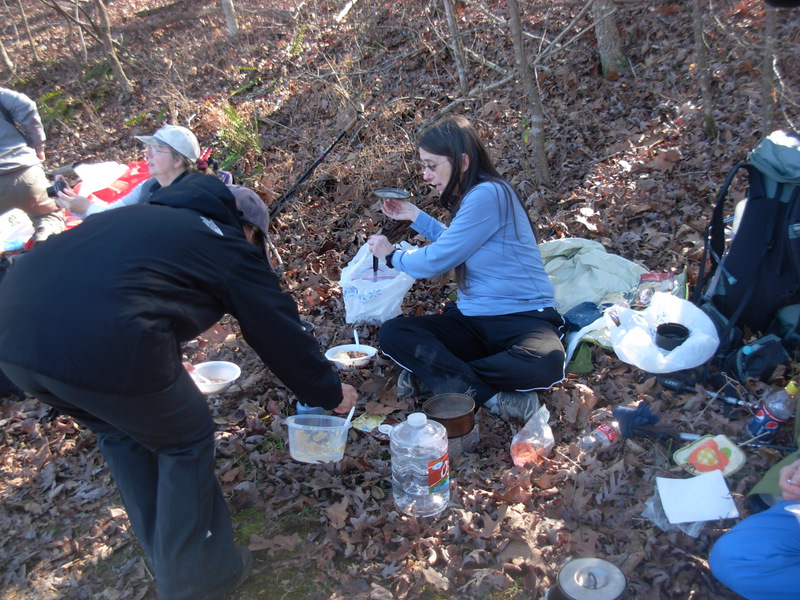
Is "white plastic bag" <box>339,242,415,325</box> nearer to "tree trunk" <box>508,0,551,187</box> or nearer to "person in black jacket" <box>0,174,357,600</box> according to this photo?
"person in black jacket" <box>0,174,357,600</box>

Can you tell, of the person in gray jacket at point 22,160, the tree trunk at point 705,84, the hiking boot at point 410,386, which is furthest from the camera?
the person in gray jacket at point 22,160

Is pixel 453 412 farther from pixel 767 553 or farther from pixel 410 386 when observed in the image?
pixel 767 553

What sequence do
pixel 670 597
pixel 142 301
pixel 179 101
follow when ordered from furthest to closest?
pixel 179 101 < pixel 670 597 < pixel 142 301

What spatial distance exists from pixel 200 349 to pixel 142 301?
2969 millimetres

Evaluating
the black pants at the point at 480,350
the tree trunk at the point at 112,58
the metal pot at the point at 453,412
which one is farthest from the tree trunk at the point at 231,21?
the metal pot at the point at 453,412

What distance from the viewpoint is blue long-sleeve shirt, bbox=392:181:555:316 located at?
3.59m

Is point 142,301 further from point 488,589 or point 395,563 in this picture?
point 488,589

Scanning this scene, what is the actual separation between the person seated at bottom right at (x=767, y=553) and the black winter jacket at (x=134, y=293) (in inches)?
79.0

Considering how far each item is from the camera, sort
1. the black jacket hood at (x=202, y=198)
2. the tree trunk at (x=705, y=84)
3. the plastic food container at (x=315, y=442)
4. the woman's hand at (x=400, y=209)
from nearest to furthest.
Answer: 1. the black jacket hood at (x=202, y=198)
2. the plastic food container at (x=315, y=442)
3. the woman's hand at (x=400, y=209)
4. the tree trunk at (x=705, y=84)

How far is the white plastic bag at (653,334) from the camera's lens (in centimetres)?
346

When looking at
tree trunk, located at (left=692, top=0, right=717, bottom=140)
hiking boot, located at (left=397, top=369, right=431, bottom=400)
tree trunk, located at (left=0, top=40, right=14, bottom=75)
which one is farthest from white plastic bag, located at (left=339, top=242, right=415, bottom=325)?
tree trunk, located at (left=0, top=40, right=14, bottom=75)

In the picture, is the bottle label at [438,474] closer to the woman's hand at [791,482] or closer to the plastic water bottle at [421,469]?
the plastic water bottle at [421,469]

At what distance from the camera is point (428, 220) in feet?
13.6

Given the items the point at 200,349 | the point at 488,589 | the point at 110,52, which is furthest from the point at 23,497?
the point at 110,52
